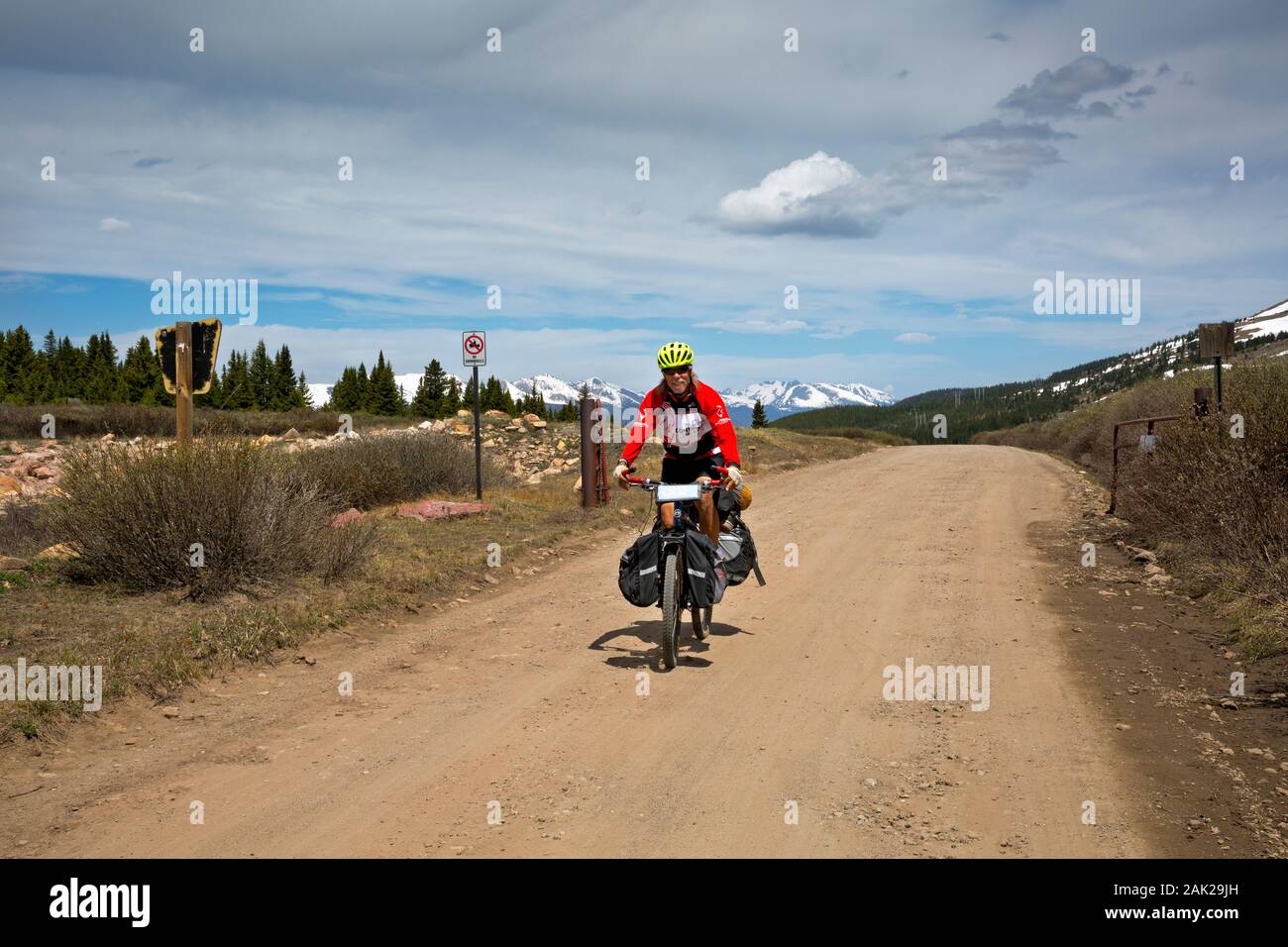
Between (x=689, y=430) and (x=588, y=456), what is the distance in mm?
8892

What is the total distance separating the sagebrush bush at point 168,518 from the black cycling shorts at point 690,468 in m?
4.05

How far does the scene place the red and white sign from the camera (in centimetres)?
1703

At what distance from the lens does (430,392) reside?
99062 millimetres

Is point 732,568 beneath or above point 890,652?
above

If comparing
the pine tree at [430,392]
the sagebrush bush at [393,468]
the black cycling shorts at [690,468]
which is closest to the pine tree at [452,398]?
the pine tree at [430,392]

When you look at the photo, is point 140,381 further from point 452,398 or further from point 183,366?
point 183,366

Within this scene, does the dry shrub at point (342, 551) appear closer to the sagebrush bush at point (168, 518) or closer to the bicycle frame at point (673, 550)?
the sagebrush bush at point (168, 518)

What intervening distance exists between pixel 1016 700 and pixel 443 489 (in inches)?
523

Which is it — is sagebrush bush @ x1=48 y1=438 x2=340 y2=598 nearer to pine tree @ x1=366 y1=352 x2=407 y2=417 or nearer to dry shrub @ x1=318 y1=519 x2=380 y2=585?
dry shrub @ x1=318 y1=519 x2=380 y2=585

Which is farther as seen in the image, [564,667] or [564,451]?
[564,451]
